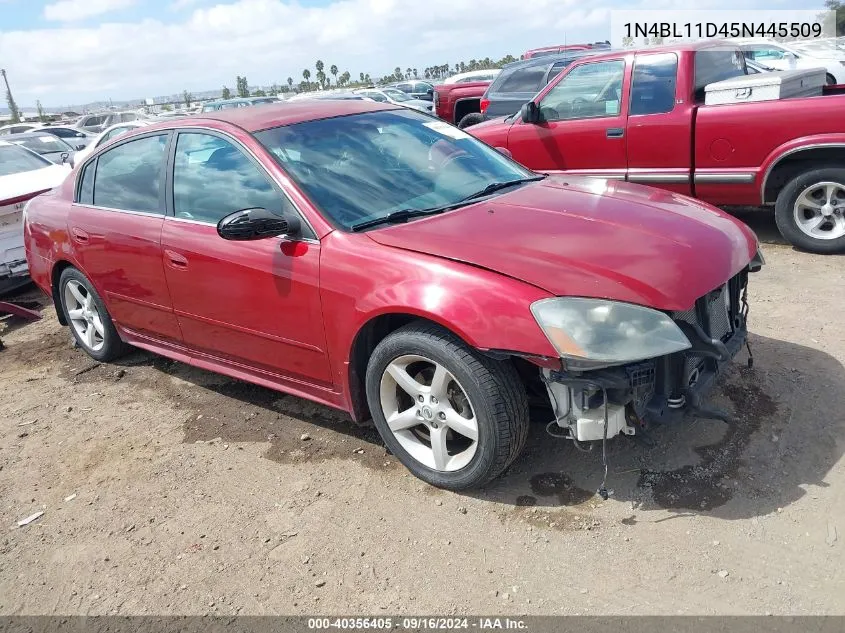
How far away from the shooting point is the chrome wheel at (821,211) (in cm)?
580

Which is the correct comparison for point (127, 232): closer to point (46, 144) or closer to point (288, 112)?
point (288, 112)

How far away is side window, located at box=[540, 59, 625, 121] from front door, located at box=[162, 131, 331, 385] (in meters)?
4.19

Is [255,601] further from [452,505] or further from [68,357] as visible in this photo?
[68,357]

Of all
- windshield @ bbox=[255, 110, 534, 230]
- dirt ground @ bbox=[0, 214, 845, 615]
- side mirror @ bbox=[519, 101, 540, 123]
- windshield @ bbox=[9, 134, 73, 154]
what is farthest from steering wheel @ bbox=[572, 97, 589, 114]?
windshield @ bbox=[9, 134, 73, 154]

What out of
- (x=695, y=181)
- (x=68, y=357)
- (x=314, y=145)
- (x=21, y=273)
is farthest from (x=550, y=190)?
(x=21, y=273)

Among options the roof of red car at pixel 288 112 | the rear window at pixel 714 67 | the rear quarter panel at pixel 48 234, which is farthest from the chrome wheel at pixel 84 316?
the rear window at pixel 714 67

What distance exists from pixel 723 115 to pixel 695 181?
592 mm

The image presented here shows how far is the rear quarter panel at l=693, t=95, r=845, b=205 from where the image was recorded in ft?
18.5

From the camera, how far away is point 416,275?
298cm

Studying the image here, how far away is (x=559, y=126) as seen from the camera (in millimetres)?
7035

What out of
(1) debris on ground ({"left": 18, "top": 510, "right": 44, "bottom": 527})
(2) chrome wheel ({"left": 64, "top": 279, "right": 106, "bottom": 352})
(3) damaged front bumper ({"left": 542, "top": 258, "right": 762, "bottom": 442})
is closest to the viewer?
(3) damaged front bumper ({"left": 542, "top": 258, "right": 762, "bottom": 442})

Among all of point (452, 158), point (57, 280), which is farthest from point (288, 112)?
point (57, 280)

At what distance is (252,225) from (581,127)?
452cm

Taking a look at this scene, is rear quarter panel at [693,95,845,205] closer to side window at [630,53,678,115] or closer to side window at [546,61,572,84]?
side window at [630,53,678,115]
